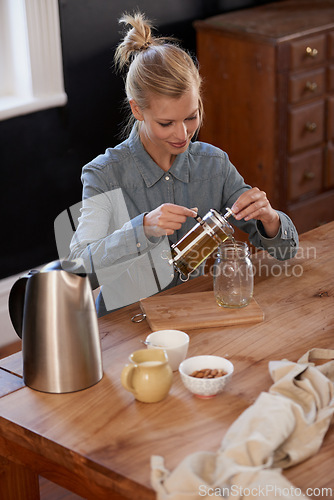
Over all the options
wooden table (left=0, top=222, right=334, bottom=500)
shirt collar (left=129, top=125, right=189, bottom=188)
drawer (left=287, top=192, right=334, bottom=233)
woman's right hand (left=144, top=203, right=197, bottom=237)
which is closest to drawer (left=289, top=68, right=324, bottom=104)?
drawer (left=287, top=192, right=334, bottom=233)

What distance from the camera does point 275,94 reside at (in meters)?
3.51

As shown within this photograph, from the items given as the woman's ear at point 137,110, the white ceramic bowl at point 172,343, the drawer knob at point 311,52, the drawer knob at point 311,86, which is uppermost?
the woman's ear at point 137,110

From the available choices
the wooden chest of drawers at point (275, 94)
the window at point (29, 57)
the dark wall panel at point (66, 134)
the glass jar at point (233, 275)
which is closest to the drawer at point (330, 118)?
the wooden chest of drawers at point (275, 94)

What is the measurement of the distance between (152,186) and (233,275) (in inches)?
19.9

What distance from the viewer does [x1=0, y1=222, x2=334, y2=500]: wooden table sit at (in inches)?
49.6

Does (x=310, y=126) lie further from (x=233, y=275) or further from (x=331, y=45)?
(x=233, y=275)

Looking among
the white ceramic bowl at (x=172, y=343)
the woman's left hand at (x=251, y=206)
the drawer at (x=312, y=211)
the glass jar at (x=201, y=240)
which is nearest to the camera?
the white ceramic bowl at (x=172, y=343)

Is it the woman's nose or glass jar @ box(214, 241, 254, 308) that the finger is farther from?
the woman's nose

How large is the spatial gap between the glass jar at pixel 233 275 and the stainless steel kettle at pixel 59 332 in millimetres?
409

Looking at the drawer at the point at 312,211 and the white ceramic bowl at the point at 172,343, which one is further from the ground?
the white ceramic bowl at the point at 172,343

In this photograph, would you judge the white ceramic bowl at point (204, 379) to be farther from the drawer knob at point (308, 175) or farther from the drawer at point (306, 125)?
the drawer knob at point (308, 175)

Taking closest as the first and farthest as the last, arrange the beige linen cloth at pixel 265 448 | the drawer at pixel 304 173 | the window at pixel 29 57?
the beige linen cloth at pixel 265 448 < the window at pixel 29 57 < the drawer at pixel 304 173

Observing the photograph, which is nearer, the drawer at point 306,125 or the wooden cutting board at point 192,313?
the wooden cutting board at point 192,313

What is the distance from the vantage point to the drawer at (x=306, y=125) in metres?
3.64
